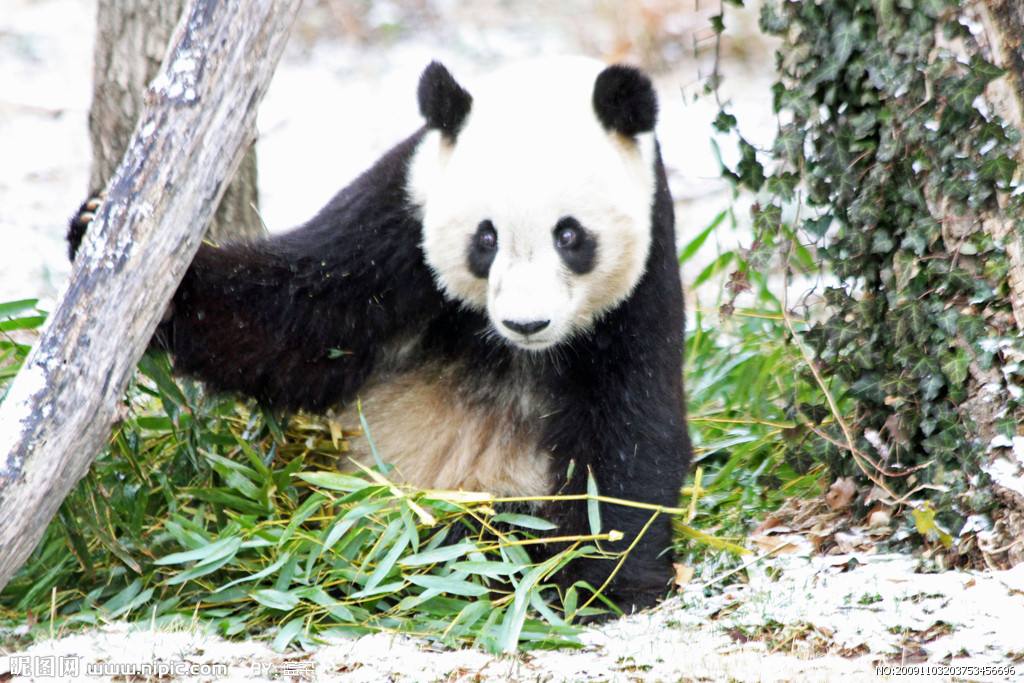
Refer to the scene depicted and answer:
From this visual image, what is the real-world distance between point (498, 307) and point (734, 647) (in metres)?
1.19

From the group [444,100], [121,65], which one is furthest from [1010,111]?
[121,65]

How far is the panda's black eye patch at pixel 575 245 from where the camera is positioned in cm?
383

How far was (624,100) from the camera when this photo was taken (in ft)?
13.1

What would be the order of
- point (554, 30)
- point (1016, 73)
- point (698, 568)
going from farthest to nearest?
point (554, 30)
point (698, 568)
point (1016, 73)

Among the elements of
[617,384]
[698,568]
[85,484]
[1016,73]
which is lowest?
[698,568]

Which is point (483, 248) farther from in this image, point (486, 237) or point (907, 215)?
point (907, 215)

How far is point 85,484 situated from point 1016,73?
321 cm

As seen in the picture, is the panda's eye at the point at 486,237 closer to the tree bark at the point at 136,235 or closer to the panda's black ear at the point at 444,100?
the panda's black ear at the point at 444,100

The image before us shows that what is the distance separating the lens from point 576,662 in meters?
3.55

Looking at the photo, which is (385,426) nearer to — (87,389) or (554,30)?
(87,389)

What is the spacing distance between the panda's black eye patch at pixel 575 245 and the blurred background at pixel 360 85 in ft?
13.0

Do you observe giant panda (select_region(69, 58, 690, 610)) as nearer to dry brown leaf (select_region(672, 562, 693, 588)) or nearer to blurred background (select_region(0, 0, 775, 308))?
dry brown leaf (select_region(672, 562, 693, 588))

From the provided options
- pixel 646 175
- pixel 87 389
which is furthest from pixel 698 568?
pixel 87 389

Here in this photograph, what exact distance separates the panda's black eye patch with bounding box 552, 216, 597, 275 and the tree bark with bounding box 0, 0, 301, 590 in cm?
100
